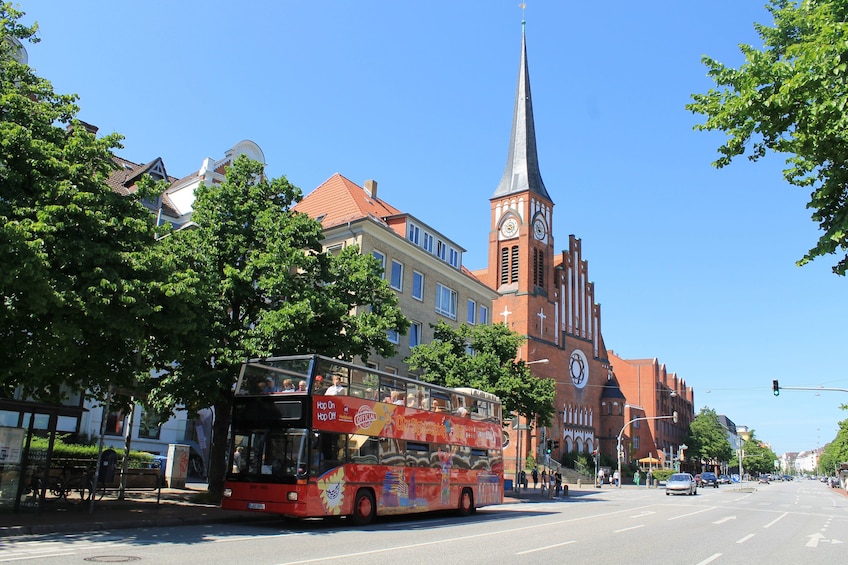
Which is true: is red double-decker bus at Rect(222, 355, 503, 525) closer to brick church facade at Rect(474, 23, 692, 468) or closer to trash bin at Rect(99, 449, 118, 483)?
trash bin at Rect(99, 449, 118, 483)

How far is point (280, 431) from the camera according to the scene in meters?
Answer: 15.6

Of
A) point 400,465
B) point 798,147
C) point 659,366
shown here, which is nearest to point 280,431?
point 400,465

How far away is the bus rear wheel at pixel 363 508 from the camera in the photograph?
55.1ft

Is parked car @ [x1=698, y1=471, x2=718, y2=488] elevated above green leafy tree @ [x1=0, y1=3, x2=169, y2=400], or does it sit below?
below

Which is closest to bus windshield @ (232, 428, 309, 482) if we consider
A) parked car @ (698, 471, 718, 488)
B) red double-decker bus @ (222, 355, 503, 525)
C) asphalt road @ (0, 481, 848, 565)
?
red double-decker bus @ (222, 355, 503, 525)

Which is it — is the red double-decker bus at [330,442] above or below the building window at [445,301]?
below

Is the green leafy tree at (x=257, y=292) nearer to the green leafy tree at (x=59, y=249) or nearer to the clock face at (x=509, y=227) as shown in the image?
the green leafy tree at (x=59, y=249)

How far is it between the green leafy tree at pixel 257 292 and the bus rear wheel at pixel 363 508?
4.40 meters

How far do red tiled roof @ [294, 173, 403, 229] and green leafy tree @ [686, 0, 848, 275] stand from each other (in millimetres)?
22285

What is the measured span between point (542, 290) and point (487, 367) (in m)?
35.9

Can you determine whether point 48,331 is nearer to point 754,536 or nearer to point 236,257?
point 236,257

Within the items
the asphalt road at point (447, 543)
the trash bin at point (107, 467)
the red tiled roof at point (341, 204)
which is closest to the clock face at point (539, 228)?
the red tiled roof at point (341, 204)

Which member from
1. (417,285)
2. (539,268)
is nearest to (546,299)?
(539,268)

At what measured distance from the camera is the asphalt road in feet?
34.6
